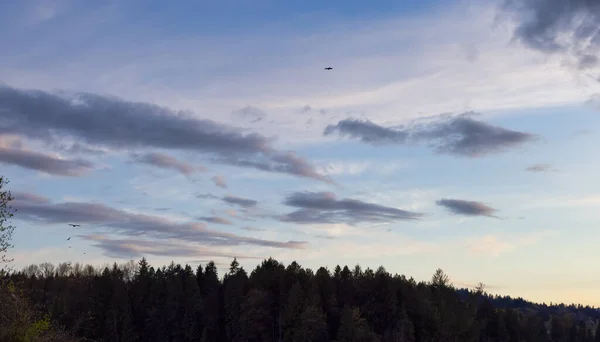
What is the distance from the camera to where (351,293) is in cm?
15262

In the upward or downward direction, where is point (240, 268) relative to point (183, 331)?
upward

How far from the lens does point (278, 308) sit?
149m

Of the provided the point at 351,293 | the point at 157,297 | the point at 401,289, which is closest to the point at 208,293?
the point at 157,297

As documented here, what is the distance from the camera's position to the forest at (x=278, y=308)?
137625 millimetres

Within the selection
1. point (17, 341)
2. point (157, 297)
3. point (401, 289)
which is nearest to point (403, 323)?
point (401, 289)

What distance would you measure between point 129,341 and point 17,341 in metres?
117

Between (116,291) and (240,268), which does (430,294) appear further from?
(116,291)

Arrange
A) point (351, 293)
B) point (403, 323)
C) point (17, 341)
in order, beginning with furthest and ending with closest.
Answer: point (351, 293) < point (403, 323) < point (17, 341)

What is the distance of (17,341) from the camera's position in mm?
47188

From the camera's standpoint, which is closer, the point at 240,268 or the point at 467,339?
the point at 467,339

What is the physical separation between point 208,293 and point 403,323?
58.3 metres

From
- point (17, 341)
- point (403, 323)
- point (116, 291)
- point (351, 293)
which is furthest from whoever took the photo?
point (116, 291)

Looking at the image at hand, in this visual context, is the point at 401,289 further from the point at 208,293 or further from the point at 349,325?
the point at 208,293

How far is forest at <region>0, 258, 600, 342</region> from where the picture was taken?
138 m
